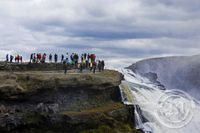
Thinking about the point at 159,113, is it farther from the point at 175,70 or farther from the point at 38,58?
the point at 175,70

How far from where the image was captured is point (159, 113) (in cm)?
3959

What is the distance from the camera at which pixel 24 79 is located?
33719 mm

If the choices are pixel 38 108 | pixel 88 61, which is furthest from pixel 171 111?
pixel 38 108

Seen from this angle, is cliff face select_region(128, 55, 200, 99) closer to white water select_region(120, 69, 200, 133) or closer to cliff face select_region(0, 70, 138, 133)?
white water select_region(120, 69, 200, 133)

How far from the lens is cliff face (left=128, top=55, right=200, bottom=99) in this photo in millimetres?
66062

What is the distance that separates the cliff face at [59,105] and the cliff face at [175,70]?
26.6 m

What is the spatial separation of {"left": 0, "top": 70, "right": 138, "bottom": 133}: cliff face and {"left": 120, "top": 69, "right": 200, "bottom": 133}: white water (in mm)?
1712

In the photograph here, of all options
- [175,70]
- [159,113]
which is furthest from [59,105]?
[175,70]

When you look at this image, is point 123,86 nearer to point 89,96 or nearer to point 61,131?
point 89,96

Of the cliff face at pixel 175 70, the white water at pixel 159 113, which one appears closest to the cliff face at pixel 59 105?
the white water at pixel 159 113

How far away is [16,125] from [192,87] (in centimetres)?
3908

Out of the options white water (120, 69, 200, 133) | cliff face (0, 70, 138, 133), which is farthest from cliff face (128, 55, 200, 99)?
cliff face (0, 70, 138, 133)

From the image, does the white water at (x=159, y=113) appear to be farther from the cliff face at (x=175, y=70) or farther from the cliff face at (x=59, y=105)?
the cliff face at (x=175, y=70)

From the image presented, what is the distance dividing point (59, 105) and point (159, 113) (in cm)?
911
